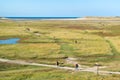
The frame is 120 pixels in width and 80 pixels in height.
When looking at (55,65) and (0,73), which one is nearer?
(0,73)

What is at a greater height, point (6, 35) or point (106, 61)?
point (6, 35)

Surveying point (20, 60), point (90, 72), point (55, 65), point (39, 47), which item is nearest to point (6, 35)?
point (39, 47)

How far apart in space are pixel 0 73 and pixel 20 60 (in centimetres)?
1477

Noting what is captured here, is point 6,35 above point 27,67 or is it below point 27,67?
above

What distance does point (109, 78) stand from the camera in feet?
158

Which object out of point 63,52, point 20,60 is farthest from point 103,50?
point 20,60

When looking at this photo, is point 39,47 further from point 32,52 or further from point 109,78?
point 109,78

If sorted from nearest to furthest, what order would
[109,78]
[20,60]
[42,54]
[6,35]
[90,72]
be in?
[109,78], [90,72], [20,60], [42,54], [6,35]

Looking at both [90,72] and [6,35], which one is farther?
[6,35]

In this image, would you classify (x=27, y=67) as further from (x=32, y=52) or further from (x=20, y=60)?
(x=32, y=52)

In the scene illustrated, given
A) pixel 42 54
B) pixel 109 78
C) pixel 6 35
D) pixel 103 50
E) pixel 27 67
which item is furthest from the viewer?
pixel 6 35

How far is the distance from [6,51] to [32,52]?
23.3 feet

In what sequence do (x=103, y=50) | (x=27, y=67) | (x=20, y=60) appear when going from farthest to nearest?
(x=103, y=50) → (x=20, y=60) → (x=27, y=67)

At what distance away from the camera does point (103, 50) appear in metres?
78.6
